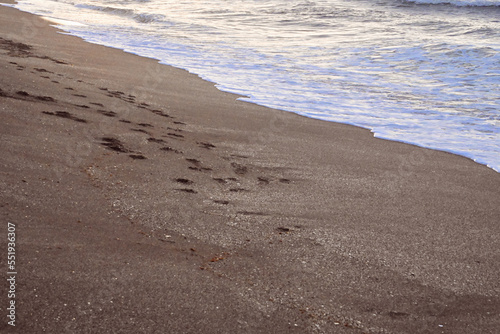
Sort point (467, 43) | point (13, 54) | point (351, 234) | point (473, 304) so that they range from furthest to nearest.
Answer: point (467, 43) < point (13, 54) < point (351, 234) < point (473, 304)

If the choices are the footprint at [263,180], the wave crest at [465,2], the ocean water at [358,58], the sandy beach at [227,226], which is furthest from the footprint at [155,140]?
the wave crest at [465,2]

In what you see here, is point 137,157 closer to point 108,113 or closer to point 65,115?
point 65,115

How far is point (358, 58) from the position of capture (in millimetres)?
11055

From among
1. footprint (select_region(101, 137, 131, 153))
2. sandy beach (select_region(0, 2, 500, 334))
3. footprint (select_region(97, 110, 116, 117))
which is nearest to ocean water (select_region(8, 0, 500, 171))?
sandy beach (select_region(0, 2, 500, 334))

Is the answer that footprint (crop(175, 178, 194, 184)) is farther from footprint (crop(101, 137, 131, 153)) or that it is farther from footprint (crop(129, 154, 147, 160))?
footprint (crop(101, 137, 131, 153))

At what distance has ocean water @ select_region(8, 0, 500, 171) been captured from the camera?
22.0ft

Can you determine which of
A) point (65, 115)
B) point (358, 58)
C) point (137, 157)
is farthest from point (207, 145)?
point (358, 58)

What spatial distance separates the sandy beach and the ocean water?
4.80 ft

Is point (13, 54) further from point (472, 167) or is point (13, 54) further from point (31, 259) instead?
point (472, 167)

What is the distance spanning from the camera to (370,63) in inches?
418

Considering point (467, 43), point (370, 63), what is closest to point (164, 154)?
point (370, 63)

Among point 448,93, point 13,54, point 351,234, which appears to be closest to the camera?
point 351,234

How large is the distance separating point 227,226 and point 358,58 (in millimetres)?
9031

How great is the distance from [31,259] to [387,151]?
13.0 ft
